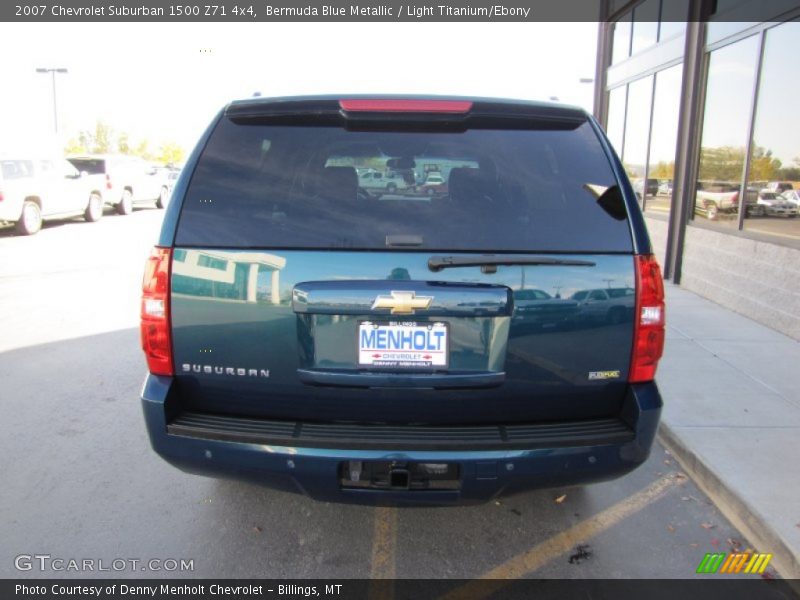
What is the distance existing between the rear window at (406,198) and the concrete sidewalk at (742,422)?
167 centimetres

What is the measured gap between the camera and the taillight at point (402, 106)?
8.11ft

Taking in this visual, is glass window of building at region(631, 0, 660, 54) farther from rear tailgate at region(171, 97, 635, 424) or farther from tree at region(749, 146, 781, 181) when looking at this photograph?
rear tailgate at region(171, 97, 635, 424)

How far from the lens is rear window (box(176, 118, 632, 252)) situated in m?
2.35

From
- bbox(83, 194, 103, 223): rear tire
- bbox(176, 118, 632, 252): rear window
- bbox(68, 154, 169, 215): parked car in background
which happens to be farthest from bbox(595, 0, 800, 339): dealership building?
bbox(83, 194, 103, 223): rear tire

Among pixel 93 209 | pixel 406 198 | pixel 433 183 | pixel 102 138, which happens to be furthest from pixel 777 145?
pixel 102 138

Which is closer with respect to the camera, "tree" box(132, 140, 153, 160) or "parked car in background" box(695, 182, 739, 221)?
Result: "parked car in background" box(695, 182, 739, 221)

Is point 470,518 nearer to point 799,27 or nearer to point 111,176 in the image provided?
point 799,27

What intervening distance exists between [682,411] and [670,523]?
4.35 feet

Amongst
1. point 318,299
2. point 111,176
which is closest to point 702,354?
point 318,299

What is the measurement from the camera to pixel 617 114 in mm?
12773

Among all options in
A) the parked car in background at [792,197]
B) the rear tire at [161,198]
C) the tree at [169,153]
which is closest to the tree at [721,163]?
the parked car in background at [792,197]

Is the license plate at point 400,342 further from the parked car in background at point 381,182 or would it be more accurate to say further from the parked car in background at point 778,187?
the parked car in background at point 778,187

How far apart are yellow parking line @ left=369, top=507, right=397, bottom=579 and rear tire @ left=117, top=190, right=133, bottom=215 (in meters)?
20.1

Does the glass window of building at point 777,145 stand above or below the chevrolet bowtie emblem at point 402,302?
above
